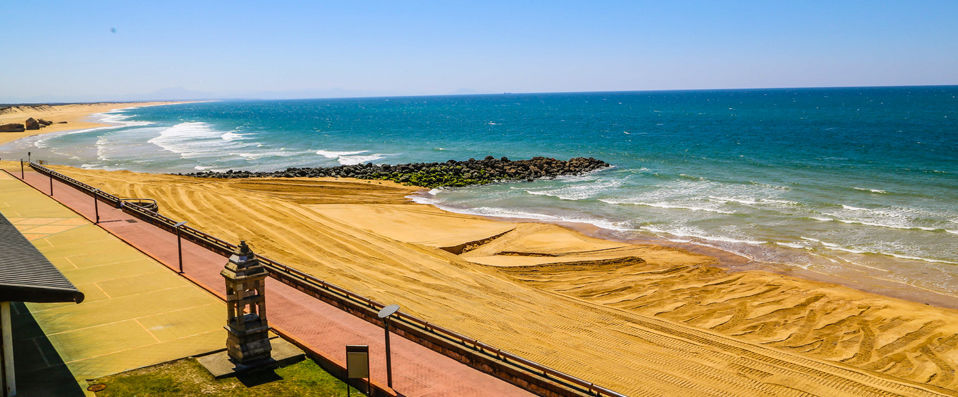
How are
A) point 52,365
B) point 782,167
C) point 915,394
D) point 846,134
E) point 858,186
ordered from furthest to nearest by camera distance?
point 846,134, point 782,167, point 858,186, point 915,394, point 52,365

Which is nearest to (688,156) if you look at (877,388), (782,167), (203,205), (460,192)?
(782,167)

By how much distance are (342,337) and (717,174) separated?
44.7m

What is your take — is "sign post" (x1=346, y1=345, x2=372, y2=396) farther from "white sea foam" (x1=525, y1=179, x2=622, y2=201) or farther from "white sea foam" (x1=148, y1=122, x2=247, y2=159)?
"white sea foam" (x1=148, y1=122, x2=247, y2=159)

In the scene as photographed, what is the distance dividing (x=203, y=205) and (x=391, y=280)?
62.6 feet

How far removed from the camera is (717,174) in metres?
53.3

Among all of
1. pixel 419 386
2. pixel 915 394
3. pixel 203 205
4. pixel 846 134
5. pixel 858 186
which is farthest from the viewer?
pixel 846 134

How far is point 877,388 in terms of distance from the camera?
1512cm

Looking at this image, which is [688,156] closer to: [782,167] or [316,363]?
[782,167]

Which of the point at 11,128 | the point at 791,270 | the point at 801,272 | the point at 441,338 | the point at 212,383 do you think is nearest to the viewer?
the point at 212,383

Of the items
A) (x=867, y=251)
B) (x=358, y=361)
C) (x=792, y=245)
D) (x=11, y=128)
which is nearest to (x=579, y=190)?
(x=792, y=245)

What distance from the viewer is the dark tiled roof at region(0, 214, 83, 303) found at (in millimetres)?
10945

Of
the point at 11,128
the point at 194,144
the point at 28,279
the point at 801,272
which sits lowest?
the point at 801,272

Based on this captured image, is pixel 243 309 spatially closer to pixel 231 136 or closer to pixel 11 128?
pixel 231 136

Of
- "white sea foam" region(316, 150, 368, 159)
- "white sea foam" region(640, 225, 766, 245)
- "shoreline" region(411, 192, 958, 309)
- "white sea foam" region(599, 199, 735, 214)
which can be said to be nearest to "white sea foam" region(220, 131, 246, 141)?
"white sea foam" region(316, 150, 368, 159)
